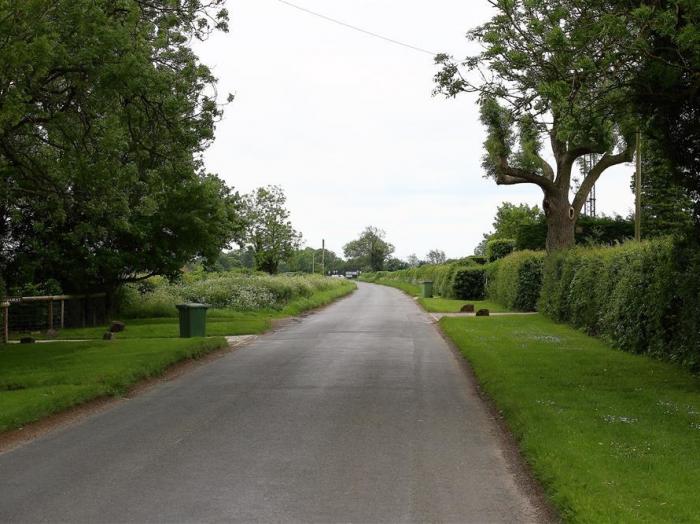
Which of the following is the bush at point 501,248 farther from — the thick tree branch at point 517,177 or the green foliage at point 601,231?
the thick tree branch at point 517,177

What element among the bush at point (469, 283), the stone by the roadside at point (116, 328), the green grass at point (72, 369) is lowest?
the green grass at point (72, 369)

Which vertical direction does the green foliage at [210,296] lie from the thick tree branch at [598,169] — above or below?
below

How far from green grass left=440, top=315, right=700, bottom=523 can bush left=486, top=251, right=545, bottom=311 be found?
14.9 m

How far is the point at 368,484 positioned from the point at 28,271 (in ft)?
70.9

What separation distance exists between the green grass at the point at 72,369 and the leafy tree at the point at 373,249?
156054mm

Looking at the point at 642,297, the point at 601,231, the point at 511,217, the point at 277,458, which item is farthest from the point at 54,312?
the point at 511,217

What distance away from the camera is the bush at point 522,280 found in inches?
1226

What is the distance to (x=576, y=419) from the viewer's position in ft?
27.9

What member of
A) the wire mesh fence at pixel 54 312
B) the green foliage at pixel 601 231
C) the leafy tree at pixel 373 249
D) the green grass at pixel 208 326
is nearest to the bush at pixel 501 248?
the green foliage at pixel 601 231

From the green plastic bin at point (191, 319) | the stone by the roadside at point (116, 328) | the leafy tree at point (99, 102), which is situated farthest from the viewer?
the stone by the roadside at point (116, 328)

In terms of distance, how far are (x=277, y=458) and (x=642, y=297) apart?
1102 cm

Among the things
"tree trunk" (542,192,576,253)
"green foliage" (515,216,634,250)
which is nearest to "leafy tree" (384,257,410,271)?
"green foliage" (515,216,634,250)

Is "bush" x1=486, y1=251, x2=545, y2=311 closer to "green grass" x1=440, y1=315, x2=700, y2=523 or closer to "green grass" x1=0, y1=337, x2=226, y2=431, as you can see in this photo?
"green grass" x1=440, y1=315, x2=700, y2=523

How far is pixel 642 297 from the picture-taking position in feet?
50.7
